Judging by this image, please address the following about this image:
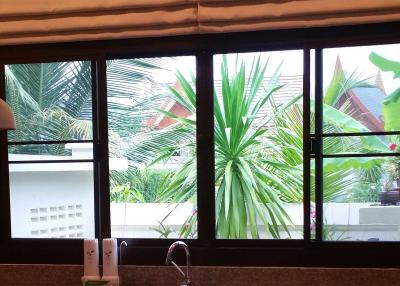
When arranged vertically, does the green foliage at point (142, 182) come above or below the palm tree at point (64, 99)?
below

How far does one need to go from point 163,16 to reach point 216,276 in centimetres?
116

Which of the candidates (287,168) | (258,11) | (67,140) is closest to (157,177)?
(67,140)

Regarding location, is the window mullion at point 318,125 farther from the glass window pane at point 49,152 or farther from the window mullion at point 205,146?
the glass window pane at point 49,152

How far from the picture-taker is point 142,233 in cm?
196

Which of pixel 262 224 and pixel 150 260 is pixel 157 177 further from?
pixel 262 224

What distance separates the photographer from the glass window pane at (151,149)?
1.93m

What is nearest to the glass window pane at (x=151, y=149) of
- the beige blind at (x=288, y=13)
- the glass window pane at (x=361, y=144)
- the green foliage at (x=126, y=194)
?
the green foliage at (x=126, y=194)

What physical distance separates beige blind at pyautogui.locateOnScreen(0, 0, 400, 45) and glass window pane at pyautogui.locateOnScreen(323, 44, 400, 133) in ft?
0.64

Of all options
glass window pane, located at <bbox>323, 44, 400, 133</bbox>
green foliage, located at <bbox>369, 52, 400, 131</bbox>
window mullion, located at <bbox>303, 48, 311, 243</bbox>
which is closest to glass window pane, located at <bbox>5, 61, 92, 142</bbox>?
window mullion, located at <bbox>303, 48, 311, 243</bbox>

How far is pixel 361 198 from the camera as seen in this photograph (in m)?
1.80

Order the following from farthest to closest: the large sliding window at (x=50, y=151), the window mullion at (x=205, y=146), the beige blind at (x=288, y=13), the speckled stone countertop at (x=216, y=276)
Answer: the large sliding window at (x=50, y=151) < the window mullion at (x=205, y=146) < the speckled stone countertop at (x=216, y=276) < the beige blind at (x=288, y=13)

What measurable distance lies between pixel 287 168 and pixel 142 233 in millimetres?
769

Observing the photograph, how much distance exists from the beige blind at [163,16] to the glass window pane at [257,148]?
0.22m

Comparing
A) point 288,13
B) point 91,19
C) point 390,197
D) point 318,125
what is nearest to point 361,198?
point 390,197
